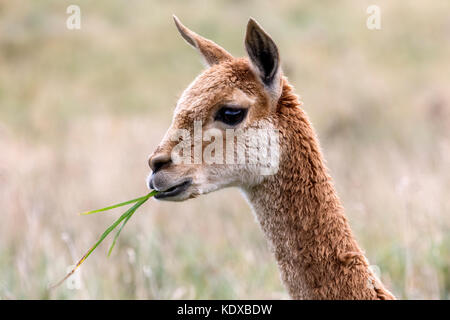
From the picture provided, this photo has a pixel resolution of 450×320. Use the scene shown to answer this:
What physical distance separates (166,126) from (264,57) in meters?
9.13

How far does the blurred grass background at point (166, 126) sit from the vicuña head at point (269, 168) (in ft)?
5.06

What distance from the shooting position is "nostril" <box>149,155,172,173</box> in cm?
301

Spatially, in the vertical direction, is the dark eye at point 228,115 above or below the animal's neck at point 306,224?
above

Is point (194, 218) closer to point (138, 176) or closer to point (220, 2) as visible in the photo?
point (138, 176)

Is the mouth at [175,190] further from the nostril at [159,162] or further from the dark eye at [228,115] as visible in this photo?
the dark eye at [228,115]

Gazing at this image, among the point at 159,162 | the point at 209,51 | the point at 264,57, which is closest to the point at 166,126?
the point at 209,51

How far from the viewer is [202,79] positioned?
3.24 metres

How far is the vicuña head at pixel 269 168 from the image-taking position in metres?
3.03

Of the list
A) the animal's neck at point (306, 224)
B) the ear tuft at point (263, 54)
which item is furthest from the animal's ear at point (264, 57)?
the animal's neck at point (306, 224)

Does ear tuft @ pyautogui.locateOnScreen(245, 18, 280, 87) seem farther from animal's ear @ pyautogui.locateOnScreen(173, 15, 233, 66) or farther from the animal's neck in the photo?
animal's ear @ pyautogui.locateOnScreen(173, 15, 233, 66)

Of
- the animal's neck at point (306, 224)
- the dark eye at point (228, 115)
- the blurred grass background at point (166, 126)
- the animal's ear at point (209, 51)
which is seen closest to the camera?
the animal's neck at point (306, 224)

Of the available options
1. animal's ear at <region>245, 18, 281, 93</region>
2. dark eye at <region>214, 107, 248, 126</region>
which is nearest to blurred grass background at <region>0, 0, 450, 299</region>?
animal's ear at <region>245, 18, 281, 93</region>

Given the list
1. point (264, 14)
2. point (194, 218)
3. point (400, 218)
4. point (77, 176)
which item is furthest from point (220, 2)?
point (400, 218)

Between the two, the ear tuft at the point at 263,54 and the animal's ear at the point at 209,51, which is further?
the animal's ear at the point at 209,51
